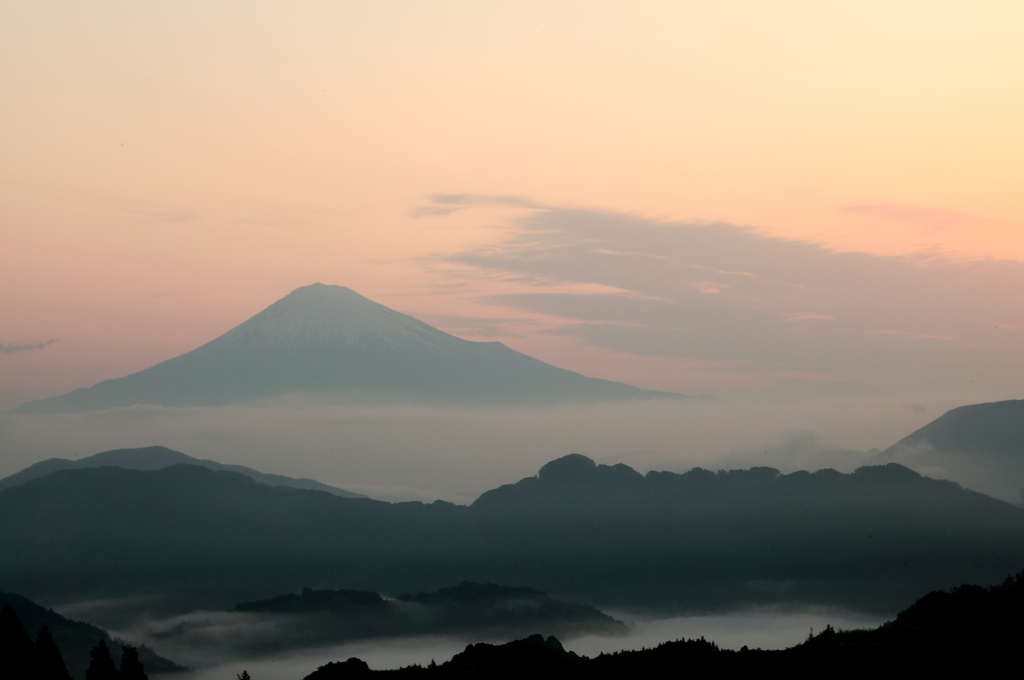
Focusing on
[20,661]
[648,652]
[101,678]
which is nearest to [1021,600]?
[648,652]

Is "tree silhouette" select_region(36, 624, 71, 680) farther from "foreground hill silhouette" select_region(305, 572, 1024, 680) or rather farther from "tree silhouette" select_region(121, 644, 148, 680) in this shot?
"foreground hill silhouette" select_region(305, 572, 1024, 680)

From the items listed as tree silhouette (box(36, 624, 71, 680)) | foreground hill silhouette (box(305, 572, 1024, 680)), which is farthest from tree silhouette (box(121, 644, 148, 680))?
foreground hill silhouette (box(305, 572, 1024, 680))

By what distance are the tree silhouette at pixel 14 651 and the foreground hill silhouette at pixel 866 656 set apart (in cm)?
3214

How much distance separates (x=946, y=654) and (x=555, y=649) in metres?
85.4

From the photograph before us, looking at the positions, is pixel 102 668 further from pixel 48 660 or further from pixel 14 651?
pixel 14 651

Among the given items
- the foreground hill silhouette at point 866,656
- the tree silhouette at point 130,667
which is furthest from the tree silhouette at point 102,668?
the foreground hill silhouette at point 866,656

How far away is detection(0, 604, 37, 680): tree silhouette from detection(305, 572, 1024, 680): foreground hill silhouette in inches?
1265

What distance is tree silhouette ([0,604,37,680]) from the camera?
104125mm

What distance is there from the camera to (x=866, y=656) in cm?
8769

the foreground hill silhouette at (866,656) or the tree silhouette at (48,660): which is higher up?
the tree silhouette at (48,660)

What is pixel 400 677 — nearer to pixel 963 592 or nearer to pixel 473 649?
pixel 473 649

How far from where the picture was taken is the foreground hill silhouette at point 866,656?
8456 cm

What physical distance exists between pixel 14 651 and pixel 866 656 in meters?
83.6

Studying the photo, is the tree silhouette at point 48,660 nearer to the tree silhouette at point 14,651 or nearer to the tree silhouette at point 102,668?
the tree silhouette at point 14,651
